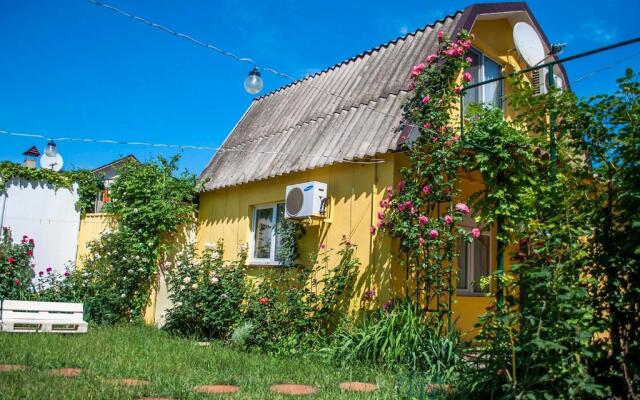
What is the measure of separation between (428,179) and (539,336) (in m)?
3.45

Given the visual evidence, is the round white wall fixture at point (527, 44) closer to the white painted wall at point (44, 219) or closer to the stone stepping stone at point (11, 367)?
the stone stepping stone at point (11, 367)

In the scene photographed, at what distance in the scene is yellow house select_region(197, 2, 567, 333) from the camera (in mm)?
7109

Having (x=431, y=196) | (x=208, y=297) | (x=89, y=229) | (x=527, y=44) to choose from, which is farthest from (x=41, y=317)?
(x=527, y=44)

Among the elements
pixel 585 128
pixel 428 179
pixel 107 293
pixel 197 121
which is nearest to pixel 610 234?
pixel 585 128

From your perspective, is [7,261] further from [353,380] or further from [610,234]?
[610,234]

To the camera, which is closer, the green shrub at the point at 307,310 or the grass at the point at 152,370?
the grass at the point at 152,370

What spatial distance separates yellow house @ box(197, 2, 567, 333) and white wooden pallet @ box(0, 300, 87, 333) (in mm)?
2741

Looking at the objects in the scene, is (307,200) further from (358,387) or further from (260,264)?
(358,387)

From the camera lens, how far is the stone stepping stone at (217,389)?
4617 millimetres

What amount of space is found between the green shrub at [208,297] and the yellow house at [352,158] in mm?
474

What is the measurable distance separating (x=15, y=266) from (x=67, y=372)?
5.68 meters

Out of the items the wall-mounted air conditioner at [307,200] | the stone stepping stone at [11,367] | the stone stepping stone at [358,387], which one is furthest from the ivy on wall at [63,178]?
the stone stepping stone at [358,387]

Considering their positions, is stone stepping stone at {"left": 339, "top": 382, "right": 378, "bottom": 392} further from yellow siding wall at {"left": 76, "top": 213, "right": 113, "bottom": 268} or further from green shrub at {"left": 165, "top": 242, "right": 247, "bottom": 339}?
yellow siding wall at {"left": 76, "top": 213, "right": 113, "bottom": 268}

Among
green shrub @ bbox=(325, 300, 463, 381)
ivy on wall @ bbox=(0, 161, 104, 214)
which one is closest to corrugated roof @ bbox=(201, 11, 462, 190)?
green shrub @ bbox=(325, 300, 463, 381)
